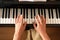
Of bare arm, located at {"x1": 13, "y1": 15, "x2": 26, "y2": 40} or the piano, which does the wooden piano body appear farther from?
bare arm, located at {"x1": 13, "y1": 15, "x2": 26, "y2": 40}

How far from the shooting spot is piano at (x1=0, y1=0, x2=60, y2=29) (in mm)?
1358

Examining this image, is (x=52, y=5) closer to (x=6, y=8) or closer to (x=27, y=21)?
(x=27, y=21)

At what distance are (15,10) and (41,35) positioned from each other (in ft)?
1.14

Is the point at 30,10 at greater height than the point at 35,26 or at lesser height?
greater

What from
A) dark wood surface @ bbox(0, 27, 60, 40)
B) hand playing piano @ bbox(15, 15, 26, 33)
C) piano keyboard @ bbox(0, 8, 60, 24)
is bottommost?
dark wood surface @ bbox(0, 27, 60, 40)

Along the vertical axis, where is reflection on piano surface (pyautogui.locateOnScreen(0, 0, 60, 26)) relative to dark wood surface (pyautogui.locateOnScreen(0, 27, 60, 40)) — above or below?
above

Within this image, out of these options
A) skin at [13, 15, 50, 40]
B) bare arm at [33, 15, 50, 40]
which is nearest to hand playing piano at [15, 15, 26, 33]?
skin at [13, 15, 50, 40]

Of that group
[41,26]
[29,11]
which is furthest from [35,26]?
[29,11]

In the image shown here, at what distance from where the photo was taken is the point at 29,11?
1.41 meters

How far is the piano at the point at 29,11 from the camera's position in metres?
1.36

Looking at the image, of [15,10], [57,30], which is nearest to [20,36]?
[15,10]

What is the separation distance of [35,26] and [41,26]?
0.19ft

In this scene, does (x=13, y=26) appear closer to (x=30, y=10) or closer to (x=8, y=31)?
(x=8, y=31)

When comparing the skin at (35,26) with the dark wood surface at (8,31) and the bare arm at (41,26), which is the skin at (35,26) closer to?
the bare arm at (41,26)
